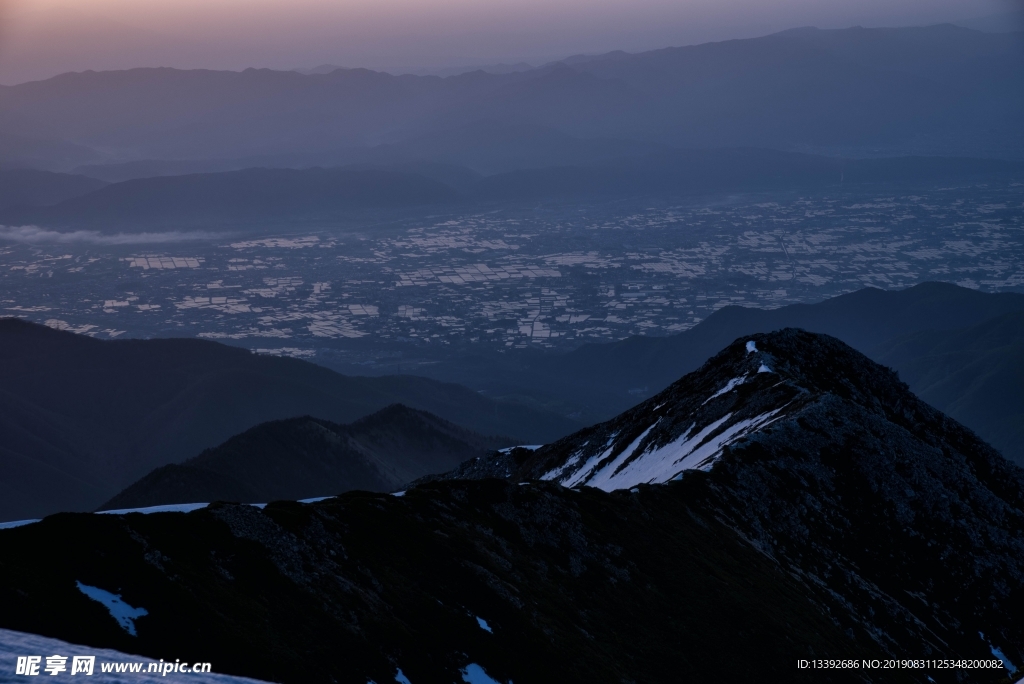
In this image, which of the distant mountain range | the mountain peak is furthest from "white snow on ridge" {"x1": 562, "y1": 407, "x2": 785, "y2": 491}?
the distant mountain range

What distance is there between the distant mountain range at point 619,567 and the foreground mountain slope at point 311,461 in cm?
8744

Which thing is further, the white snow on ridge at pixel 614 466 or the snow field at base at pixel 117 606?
the white snow on ridge at pixel 614 466

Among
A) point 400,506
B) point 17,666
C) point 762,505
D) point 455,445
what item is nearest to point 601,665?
point 400,506

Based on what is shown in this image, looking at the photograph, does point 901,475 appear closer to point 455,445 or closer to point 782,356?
point 782,356

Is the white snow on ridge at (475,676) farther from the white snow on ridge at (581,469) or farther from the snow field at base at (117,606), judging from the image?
the white snow on ridge at (581,469)

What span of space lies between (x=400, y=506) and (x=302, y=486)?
409ft

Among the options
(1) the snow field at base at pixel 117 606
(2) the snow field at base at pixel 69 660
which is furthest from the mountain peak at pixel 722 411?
(2) the snow field at base at pixel 69 660

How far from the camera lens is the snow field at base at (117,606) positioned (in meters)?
28.6

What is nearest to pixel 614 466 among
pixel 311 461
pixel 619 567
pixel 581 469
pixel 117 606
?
A: pixel 581 469

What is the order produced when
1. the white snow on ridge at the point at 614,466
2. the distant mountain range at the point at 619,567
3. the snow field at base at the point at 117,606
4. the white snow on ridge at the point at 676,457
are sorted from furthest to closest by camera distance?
1. the white snow on ridge at the point at 614,466
2. the white snow on ridge at the point at 676,457
3. the distant mountain range at the point at 619,567
4. the snow field at base at the point at 117,606

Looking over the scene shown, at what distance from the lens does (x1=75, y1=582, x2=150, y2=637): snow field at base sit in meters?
28.6

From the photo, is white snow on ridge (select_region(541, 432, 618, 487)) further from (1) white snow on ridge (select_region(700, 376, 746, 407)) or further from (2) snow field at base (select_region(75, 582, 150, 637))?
(2) snow field at base (select_region(75, 582, 150, 637))

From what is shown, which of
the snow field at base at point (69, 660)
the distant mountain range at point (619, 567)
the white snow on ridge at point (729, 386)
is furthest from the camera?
the white snow on ridge at point (729, 386)

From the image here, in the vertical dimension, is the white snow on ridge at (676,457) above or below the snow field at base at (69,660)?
below
